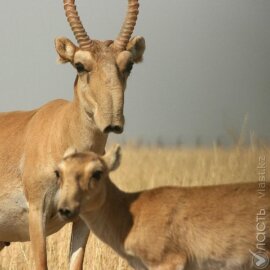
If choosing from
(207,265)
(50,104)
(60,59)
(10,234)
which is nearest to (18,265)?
(10,234)

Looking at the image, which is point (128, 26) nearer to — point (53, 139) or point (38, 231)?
point (53, 139)

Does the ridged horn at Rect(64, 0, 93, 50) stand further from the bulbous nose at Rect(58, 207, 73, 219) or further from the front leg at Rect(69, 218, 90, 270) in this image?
the bulbous nose at Rect(58, 207, 73, 219)

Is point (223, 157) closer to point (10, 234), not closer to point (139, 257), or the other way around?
point (10, 234)

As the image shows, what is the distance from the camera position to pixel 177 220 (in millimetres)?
9852

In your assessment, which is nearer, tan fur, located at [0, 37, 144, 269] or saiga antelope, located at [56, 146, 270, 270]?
saiga antelope, located at [56, 146, 270, 270]

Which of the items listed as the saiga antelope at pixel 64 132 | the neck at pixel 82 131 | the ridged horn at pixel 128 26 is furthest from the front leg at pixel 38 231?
the ridged horn at pixel 128 26

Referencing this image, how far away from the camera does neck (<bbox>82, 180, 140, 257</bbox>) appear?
1010 cm

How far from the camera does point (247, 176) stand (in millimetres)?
13961

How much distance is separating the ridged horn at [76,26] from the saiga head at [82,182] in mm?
1637

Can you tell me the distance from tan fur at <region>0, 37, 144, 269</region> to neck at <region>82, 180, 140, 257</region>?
68cm

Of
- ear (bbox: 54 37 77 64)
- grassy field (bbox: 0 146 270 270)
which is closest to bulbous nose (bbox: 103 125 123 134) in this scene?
ear (bbox: 54 37 77 64)

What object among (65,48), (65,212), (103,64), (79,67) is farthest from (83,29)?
(65,212)

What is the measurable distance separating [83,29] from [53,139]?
1267 millimetres

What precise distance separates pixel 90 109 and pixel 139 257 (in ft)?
6.30
